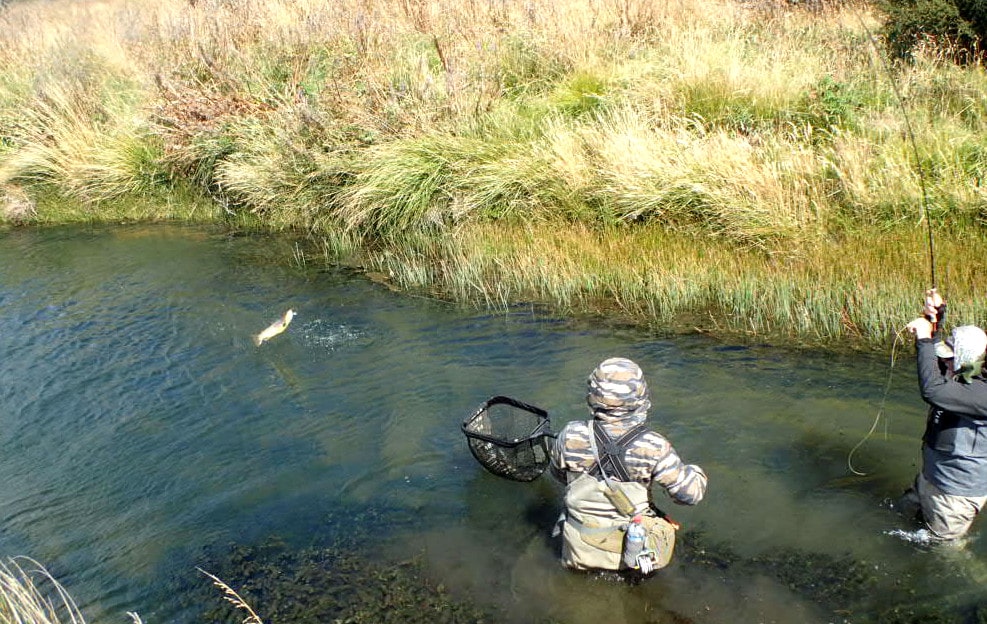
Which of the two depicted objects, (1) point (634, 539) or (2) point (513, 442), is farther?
(2) point (513, 442)

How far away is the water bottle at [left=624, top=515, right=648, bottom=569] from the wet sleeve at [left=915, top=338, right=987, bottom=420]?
179 cm

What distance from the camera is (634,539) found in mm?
4660

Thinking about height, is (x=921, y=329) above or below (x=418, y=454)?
above

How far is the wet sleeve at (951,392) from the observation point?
4711 millimetres

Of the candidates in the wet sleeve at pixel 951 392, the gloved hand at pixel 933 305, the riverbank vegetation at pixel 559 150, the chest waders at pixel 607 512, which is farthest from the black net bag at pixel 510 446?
the riverbank vegetation at pixel 559 150

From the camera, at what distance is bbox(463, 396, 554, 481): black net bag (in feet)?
18.6

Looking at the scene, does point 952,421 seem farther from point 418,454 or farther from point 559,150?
point 559,150

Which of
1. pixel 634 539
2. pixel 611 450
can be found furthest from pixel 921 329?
pixel 634 539

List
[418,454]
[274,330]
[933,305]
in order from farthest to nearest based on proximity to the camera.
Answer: [274,330], [418,454], [933,305]

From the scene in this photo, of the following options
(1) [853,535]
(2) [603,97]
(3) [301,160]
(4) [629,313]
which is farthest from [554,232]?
(1) [853,535]

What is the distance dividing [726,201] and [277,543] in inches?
244

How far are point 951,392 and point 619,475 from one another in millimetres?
1958

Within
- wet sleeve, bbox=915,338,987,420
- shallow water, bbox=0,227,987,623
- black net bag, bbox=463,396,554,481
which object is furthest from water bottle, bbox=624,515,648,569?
wet sleeve, bbox=915,338,987,420

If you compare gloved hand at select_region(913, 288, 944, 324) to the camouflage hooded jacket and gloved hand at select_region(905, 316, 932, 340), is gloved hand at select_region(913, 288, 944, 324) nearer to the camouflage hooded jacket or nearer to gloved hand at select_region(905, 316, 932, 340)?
gloved hand at select_region(905, 316, 932, 340)
